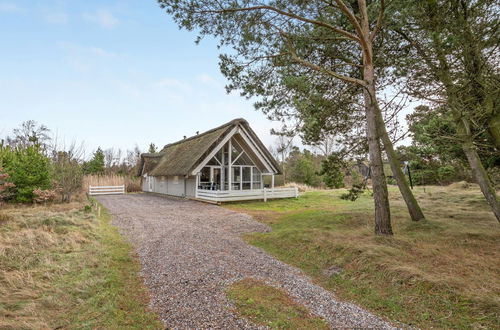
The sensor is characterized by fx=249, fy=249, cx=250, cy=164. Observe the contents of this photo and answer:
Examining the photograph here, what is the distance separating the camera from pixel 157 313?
3023 mm

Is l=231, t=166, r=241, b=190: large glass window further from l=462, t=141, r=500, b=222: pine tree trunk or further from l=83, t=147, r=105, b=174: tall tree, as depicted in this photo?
l=83, t=147, r=105, b=174: tall tree

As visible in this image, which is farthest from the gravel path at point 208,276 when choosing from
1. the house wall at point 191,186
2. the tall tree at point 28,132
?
the tall tree at point 28,132

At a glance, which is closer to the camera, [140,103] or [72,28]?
[72,28]

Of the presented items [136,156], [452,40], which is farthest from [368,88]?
[136,156]

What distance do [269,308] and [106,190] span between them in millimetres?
23367

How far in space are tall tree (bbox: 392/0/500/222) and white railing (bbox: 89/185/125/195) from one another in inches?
930

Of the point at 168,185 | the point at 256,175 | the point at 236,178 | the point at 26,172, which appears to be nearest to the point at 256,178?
the point at 256,175

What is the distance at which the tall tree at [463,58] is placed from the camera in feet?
17.2

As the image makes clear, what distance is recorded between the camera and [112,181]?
77.8 ft

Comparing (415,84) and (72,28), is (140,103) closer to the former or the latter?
(72,28)

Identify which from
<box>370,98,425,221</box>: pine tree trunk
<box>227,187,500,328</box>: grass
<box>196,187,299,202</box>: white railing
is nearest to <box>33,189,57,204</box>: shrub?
<box>196,187,299,202</box>: white railing

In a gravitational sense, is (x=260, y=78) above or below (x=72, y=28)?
below

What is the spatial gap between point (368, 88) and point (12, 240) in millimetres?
8887

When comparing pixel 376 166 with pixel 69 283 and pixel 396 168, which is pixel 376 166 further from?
pixel 69 283
